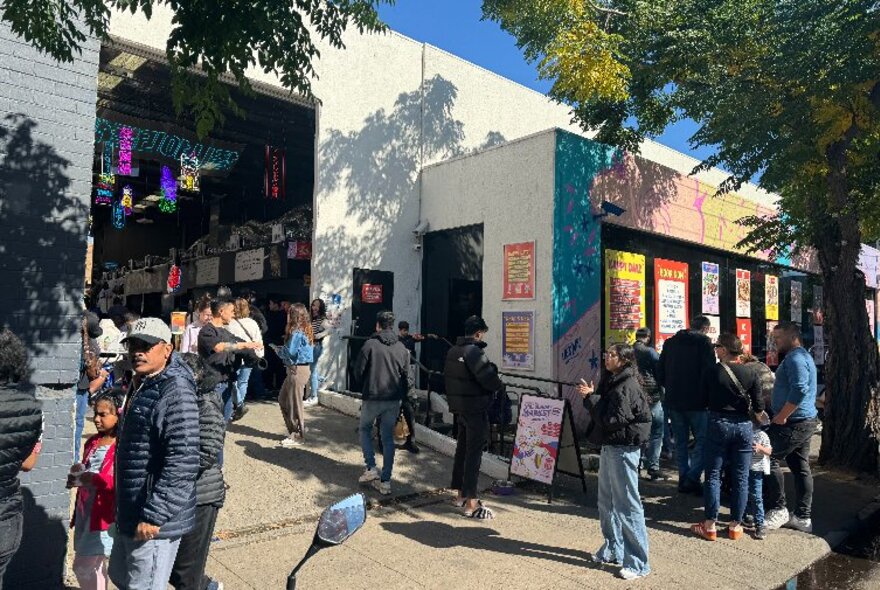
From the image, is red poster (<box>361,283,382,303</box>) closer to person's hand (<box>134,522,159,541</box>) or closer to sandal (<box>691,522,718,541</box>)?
sandal (<box>691,522,718,541</box>)

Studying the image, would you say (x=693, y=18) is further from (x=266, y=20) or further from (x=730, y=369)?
(x=266, y=20)

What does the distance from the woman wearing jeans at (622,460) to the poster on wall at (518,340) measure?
182 inches

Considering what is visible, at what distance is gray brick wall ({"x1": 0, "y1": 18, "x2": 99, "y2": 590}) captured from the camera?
414 centimetres

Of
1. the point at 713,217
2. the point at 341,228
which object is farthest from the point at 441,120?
the point at 713,217

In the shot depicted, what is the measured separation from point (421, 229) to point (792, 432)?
292 inches

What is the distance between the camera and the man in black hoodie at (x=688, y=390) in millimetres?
6930

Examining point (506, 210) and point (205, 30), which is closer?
point (205, 30)

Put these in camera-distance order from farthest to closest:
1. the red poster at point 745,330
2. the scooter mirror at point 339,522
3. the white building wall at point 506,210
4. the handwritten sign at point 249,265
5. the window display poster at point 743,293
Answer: the handwritten sign at point 249,265, the window display poster at point 743,293, the red poster at point 745,330, the white building wall at point 506,210, the scooter mirror at point 339,522

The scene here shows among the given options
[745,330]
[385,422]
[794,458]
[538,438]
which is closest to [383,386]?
[385,422]

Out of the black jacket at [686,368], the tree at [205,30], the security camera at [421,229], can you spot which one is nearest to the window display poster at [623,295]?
the black jacket at [686,368]

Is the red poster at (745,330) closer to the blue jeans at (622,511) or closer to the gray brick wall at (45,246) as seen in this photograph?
the blue jeans at (622,511)

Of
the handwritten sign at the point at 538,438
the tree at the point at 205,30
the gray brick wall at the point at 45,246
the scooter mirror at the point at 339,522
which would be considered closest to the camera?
the scooter mirror at the point at 339,522

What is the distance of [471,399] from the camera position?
585 centimetres

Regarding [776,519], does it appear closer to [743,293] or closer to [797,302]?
[743,293]
